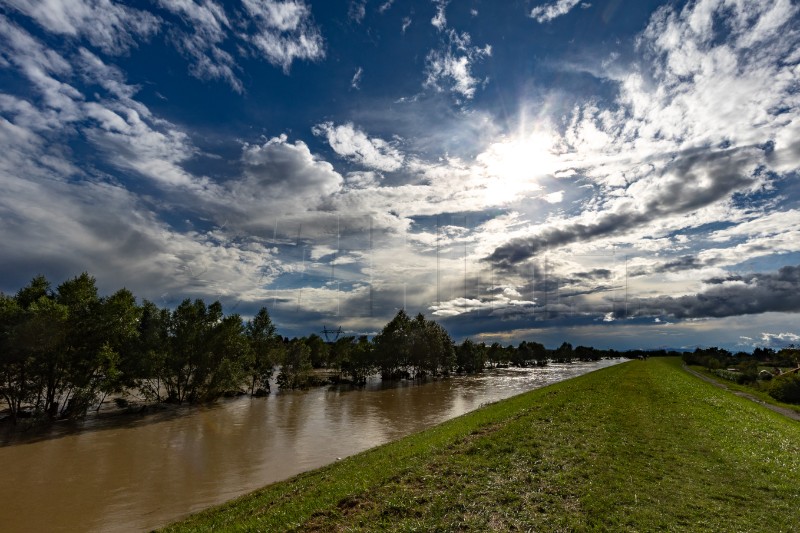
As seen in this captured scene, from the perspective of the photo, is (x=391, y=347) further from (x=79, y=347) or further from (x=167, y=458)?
(x=167, y=458)

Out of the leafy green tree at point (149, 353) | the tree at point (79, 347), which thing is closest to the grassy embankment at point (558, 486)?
the tree at point (79, 347)

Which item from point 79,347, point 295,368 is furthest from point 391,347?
point 79,347

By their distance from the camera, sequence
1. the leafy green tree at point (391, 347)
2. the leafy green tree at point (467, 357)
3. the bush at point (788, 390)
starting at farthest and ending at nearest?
the leafy green tree at point (467, 357) < the leafy green tree at point (391, 347) < the bush at point (788, 390)

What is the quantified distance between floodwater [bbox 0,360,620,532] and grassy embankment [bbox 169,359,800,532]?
6.71 m

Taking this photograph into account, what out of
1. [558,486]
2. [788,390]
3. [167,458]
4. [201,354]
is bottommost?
[167,458]

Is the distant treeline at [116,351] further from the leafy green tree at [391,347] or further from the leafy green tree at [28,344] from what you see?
the leafy green tree at [391,347]

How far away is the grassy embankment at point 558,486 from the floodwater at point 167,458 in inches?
264

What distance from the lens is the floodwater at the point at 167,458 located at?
67.1ft

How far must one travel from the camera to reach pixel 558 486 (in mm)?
13773

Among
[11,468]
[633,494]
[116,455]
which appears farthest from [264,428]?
[633,494]

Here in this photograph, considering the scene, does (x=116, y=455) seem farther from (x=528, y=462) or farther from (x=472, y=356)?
(x=472, y=356)

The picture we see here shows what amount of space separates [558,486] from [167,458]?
31.0 meters

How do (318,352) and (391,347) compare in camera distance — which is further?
(318,352)

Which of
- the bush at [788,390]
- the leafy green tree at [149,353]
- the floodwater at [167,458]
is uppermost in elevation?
the leafy green tree at [149,353]
